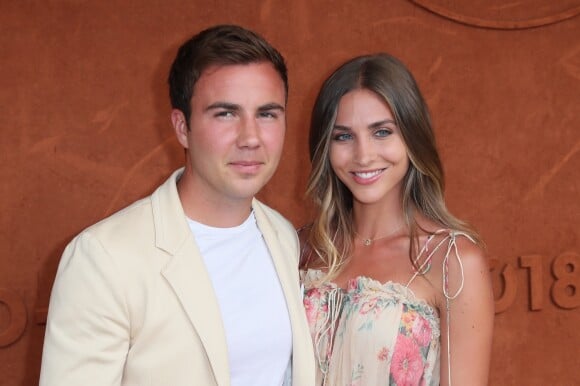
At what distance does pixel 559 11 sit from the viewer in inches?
152

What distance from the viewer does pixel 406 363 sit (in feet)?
6.95

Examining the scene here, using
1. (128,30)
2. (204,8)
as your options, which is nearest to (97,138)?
(128,30)

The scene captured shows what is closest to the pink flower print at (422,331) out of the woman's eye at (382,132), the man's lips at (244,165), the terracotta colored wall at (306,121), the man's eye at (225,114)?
the woman's eye at (382,132)

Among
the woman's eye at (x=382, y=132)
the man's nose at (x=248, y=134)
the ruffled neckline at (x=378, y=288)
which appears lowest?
the ruffled neckline at (x=378, y=288)

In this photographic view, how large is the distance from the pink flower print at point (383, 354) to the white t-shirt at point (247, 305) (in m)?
0.28

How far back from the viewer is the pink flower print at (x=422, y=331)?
2.12m

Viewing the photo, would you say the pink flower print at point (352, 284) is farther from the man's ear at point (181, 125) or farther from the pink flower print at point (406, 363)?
the man's ear at point (181, 125)

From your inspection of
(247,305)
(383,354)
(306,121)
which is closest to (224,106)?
(247,305)

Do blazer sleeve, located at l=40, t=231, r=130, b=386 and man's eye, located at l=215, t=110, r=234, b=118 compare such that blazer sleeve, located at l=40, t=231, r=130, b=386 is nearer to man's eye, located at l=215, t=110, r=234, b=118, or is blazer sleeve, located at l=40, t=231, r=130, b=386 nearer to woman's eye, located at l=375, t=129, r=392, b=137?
man's eye, located at l=215, t=110, r=234, b=118

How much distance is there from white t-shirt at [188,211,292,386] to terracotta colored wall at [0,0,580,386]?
144cm

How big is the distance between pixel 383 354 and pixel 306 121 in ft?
5.53

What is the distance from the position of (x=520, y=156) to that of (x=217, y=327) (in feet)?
8.46

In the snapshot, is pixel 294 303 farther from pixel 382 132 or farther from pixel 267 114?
pixel 382 132

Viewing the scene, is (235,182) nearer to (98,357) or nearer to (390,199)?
(98,357)
